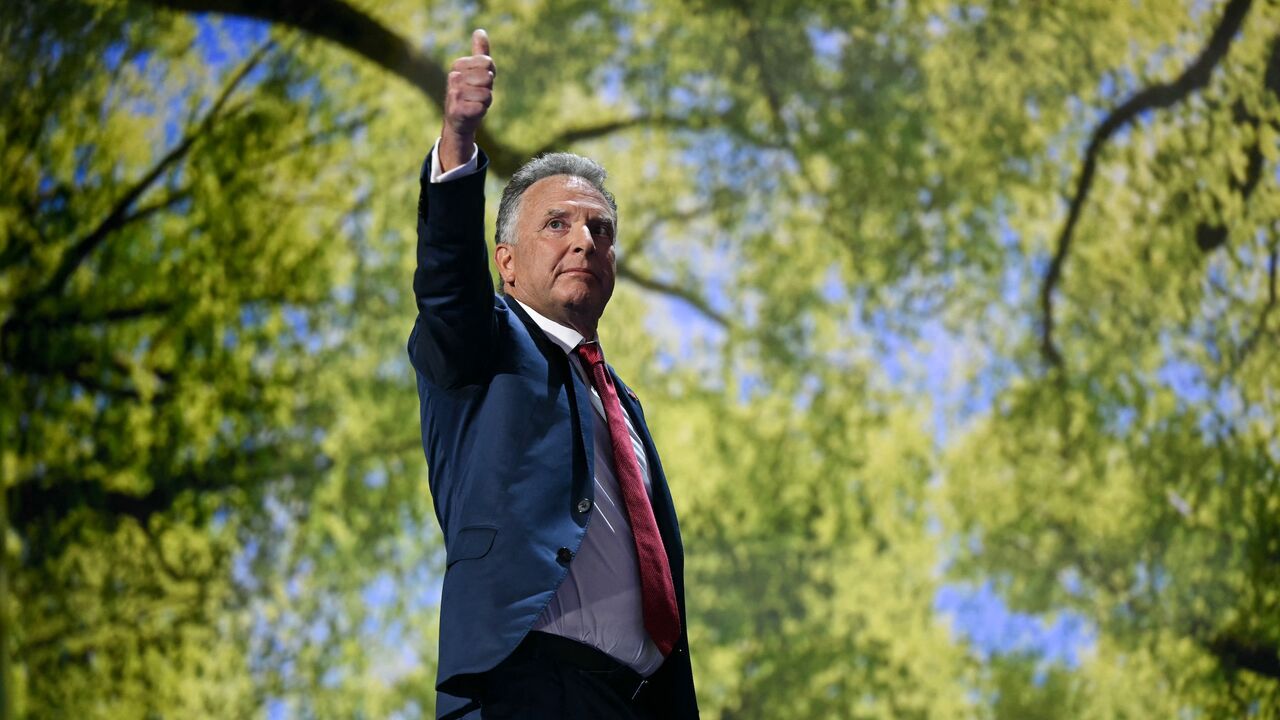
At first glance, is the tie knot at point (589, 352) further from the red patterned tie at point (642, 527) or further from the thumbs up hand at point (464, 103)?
the thumbs up hand at point (464, 103)

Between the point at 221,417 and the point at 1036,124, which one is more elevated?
the point at 1036,124

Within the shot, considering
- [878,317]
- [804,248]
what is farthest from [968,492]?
[804,248]

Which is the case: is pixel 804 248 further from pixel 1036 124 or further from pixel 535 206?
pixel 535 206

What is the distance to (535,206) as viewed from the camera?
53.3 inches

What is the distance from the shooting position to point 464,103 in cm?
109

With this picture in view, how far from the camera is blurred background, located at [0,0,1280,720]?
3.86m

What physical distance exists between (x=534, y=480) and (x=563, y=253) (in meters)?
0.27

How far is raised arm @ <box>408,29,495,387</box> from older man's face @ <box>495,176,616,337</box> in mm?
161

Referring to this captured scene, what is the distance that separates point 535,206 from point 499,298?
0.12 m

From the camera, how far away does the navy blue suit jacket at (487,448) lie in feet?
3.67

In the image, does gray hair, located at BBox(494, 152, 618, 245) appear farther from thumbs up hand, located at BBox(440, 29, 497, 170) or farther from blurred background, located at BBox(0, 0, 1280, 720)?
blurred background, located at BBox(0, 0, 1280, 720)

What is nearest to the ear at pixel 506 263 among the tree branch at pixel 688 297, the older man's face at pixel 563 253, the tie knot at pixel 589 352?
the older man's face at pixel 563 253

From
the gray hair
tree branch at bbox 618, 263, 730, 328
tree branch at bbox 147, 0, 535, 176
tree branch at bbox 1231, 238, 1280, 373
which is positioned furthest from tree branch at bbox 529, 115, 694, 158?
the gray hair

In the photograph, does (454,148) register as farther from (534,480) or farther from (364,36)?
(364,36)
